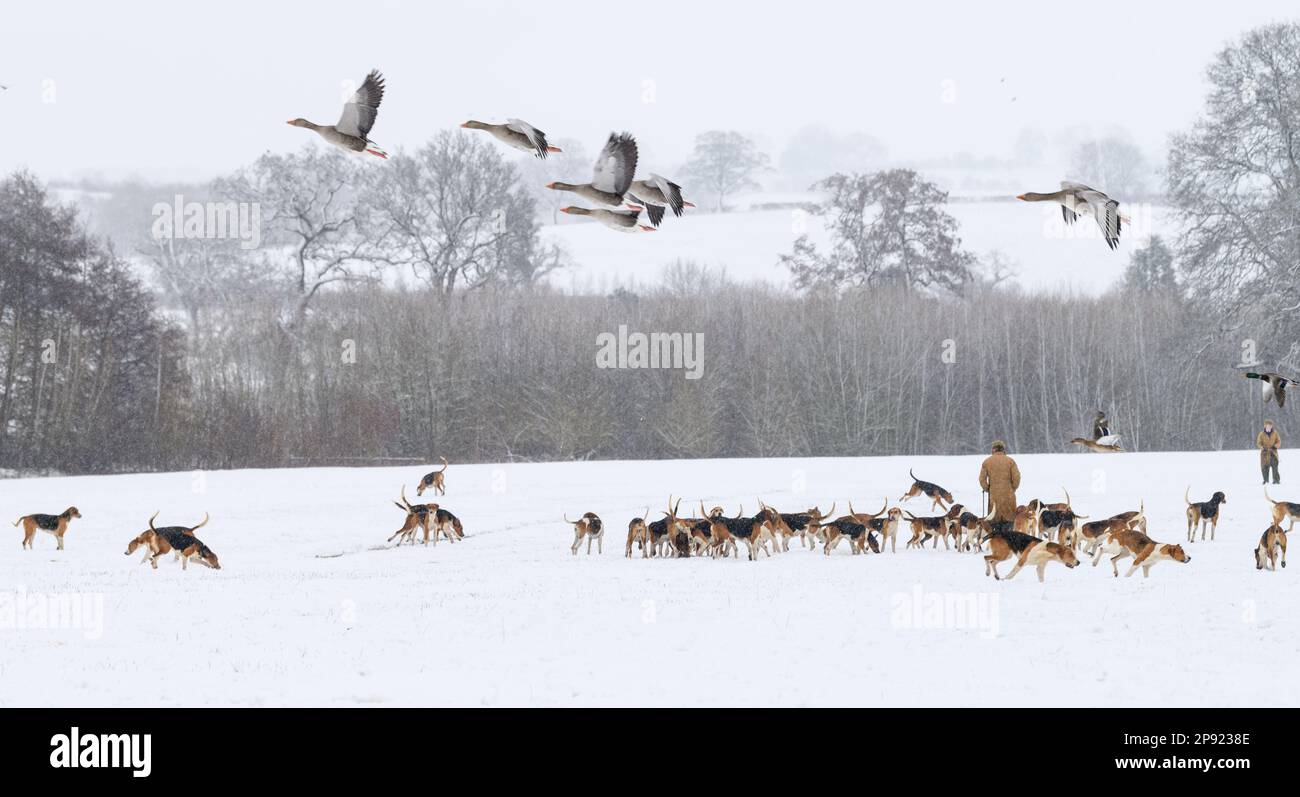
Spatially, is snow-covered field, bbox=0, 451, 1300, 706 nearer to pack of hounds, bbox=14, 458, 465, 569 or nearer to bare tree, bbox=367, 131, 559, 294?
pack of hounds, bbox=14, 458, 465, 569

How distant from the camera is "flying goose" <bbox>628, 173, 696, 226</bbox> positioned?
12492 mm

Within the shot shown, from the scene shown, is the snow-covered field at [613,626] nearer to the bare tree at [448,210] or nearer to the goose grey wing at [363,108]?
the goose grey wing at [363,108]

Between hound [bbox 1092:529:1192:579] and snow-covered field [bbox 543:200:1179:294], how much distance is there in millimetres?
63725

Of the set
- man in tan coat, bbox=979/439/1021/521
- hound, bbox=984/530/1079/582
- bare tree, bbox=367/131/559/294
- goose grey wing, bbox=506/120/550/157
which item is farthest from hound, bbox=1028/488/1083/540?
bare tree, bbox=367/131/559/294

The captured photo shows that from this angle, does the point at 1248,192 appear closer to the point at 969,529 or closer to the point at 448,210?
the point at 969,529

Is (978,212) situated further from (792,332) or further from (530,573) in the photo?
(530,573)

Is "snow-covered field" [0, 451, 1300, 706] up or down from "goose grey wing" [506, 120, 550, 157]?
down

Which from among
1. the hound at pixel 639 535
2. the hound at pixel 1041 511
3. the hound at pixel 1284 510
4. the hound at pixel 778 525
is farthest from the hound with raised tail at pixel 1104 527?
the hound at pixel 639 535

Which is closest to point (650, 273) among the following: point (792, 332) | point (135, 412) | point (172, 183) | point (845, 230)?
point (845, 230)

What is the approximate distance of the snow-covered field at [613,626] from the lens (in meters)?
10.8

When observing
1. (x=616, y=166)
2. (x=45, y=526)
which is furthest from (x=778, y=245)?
(x=616, y=166)

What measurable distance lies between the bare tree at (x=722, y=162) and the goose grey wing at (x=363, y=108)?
114 meters

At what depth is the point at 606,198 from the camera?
38.8ft

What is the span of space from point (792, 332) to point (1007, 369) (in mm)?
8602
